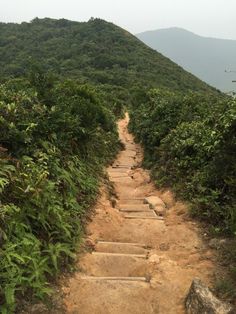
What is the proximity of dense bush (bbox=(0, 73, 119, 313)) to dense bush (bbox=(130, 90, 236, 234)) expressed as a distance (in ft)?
6.05

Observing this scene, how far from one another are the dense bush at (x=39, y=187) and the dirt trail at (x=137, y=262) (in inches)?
13.9

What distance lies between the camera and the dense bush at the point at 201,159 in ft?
24.3

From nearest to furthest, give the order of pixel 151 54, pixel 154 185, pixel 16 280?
pixel 16 280
pixel 154 185
pixel 151 54

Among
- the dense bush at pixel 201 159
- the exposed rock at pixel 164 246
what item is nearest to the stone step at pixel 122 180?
the dense bush at pixel 201 159

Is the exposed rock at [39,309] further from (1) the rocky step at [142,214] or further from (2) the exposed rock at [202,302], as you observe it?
(1) the rocky step at [142,214]

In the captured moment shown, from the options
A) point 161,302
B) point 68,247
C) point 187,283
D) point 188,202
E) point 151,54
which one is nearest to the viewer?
point 161,302

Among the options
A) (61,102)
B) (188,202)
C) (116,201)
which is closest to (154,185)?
(116,201)

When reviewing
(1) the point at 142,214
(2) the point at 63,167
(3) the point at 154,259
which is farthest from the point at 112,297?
(1) the point at 142,214

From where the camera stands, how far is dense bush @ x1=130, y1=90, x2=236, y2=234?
7414 mm

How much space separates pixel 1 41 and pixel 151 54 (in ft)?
74.3

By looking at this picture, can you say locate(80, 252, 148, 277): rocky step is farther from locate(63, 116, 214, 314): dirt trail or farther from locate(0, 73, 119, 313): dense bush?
locate(0, 73, 119, 313): dense bush

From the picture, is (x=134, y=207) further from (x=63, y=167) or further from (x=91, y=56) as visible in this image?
(x=91, y=56)

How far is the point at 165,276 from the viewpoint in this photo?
5727mm

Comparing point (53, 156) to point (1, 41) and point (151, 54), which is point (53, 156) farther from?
point (1, 41)
